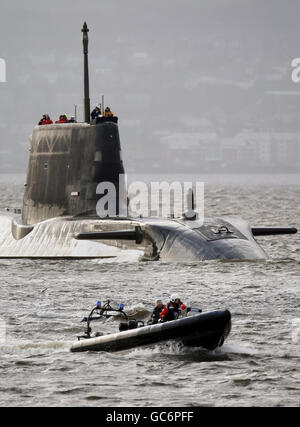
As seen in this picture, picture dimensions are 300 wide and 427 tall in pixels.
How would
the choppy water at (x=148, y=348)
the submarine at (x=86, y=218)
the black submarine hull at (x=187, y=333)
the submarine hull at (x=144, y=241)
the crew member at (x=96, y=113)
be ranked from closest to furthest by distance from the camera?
the choppy water at (x=148, y=348)
the black submarine hull at (x=187, y=333)
the submarine hull at (x=144, y=241)
the submarine at (x=86, y=218)
the crew member at (x=96, y=113)

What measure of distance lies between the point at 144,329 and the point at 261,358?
2.46 metres

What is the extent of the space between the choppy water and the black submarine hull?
293 millimetres

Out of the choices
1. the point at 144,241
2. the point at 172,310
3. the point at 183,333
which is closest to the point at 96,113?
the point at 144,241

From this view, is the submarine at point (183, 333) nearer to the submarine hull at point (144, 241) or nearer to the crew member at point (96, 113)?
the submarine hull at point (144, 241)

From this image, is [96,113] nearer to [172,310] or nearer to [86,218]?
[86,218]

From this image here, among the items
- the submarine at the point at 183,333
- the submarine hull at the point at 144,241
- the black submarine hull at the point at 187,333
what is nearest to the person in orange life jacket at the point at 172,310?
the submarine at the point at 183,333

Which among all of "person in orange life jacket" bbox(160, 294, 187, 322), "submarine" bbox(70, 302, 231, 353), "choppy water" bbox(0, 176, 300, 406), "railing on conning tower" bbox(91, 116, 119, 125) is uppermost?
"railing on conning tower" bbox(91, 116, 119, 125)

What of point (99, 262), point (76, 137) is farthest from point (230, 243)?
point (76, 137)

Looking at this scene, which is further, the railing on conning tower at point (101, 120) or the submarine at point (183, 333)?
the railing on conning tower at point (101, 120)

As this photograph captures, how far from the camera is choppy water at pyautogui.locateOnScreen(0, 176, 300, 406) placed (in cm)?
1753

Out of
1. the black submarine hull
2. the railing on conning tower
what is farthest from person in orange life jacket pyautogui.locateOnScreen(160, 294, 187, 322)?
the railing on conning tower

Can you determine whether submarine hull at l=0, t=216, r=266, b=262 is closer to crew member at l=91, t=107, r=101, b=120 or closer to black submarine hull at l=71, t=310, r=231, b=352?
crew member at l=91, t=107, r=101, b=120

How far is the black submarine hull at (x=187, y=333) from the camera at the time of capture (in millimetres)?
18812

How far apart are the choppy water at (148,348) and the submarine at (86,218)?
0.61 m
